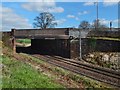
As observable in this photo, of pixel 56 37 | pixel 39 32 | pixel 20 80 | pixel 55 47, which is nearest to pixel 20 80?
pixel 20 80

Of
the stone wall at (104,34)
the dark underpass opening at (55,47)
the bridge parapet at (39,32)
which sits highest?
the bridge parapet at (39,32)

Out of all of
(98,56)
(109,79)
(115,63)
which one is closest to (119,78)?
(109,79)

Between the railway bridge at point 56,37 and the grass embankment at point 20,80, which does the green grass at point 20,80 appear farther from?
the railway bridge at point 56,37

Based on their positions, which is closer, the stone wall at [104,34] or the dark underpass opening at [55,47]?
the dark underpass opening at [55,47]

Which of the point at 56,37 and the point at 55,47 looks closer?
the point at 56,37

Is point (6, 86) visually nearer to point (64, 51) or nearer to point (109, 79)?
point (109, 79)

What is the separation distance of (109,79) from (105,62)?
11372 mm

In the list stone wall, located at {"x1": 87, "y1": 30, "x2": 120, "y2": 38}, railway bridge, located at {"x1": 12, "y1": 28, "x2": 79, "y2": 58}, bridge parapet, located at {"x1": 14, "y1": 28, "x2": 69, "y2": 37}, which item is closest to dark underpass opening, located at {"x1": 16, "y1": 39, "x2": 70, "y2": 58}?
railway bridge, located at {"x1": 12, "y1": 28, "x2": 79, "y2": 58}

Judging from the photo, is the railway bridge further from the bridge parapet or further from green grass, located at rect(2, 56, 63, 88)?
green grass, located at rect(2, 56, 63, 88)

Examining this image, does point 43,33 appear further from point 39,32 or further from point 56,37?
point 56,37

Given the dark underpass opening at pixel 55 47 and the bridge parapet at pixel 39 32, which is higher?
the bridge parapet at pixel 39 32

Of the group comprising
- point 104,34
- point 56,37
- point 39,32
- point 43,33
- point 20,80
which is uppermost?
point 39,32

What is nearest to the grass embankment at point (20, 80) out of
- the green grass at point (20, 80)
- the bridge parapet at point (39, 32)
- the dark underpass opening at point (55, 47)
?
the green grass at point (20, 80)

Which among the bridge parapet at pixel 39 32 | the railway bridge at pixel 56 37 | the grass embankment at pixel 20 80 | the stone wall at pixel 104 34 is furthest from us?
the stone wall at pixel 104 34
